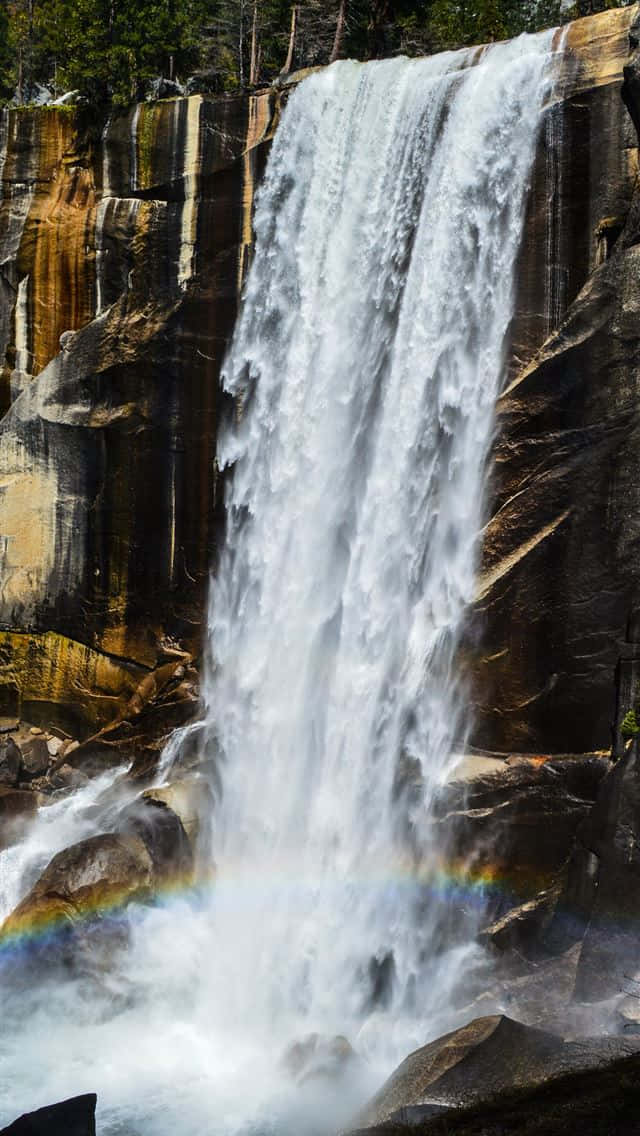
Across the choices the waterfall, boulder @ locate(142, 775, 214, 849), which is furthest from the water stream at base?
boulder @ locate(142, 775, 214, 849)

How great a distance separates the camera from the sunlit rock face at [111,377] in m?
27.2

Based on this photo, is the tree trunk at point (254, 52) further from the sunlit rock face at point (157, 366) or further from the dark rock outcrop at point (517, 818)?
the dark rock outcrop at point (517, 818)

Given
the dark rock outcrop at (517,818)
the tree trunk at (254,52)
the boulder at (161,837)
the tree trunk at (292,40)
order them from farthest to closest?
the tree trunk at (254,52) < the tree trunk at (292,40) < the boulder at (161,837) < the dark rock outcrop at (517,818)

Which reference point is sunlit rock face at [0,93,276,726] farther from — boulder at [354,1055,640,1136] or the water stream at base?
boulder at [354,1055,640,1136]

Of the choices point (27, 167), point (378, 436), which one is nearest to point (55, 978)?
point (378, 436)

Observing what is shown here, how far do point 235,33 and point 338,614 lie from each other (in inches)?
1081

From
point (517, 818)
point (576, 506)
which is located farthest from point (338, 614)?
point (517, 818)

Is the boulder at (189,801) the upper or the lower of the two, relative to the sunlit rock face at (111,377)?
lower

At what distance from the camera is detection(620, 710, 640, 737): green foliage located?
57.2 feet

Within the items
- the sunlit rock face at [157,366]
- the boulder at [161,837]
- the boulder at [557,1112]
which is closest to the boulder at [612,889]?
the boulder at [557,1112]

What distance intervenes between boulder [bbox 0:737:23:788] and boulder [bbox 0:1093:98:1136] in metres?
13.6

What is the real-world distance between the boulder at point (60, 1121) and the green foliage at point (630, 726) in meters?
9.24

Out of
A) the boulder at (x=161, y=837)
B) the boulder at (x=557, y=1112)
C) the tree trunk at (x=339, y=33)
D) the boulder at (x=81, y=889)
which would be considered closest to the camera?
the boulder at (x=557, y=1112)

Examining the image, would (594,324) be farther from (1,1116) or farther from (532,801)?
(1,1116)
